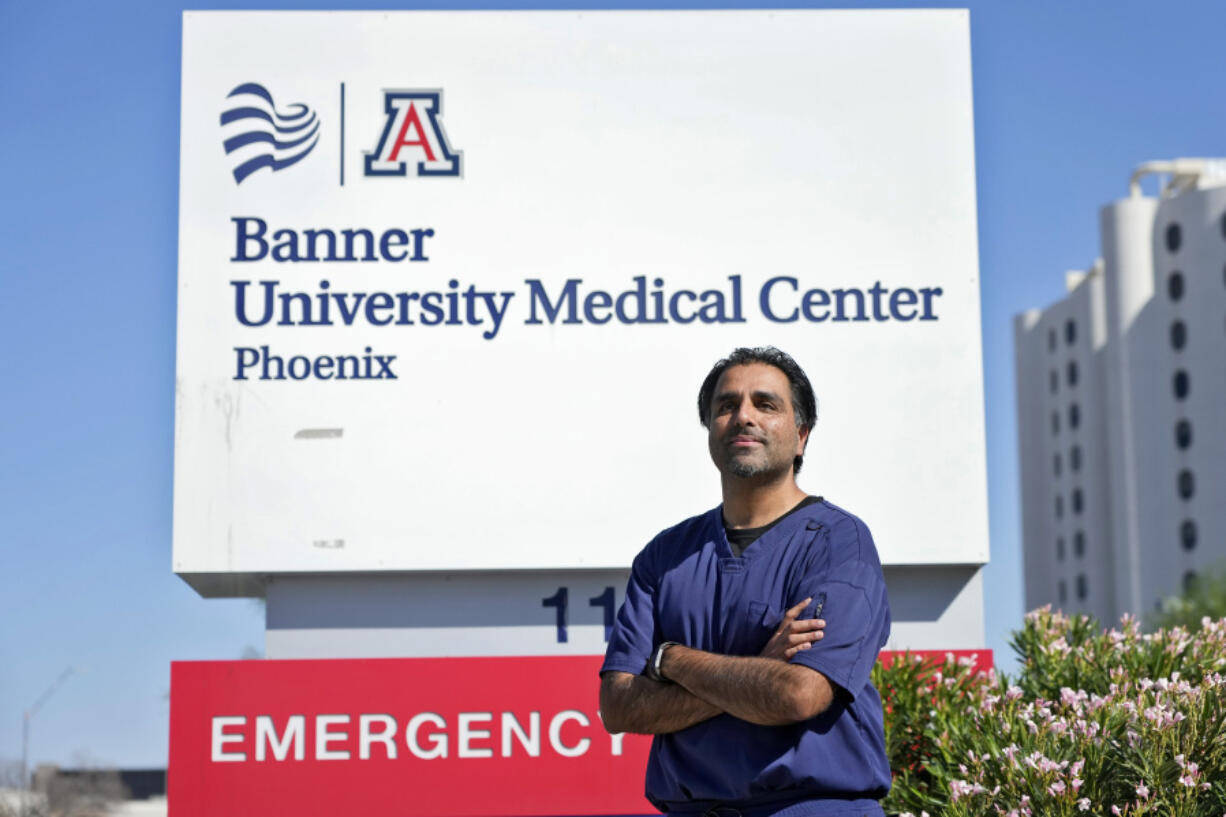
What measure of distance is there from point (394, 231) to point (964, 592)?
341cm

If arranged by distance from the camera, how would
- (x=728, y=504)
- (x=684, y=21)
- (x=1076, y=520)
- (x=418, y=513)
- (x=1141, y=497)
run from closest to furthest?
(x=728, y=504), (x=418, y=513), (x=684, y=21), (x=1141, y=497), (x=1076, y=520)

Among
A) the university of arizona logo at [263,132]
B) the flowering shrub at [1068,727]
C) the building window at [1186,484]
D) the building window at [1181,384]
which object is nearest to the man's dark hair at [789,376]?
the flowering shrub at [1068,727]

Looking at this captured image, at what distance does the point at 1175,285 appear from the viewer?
6119 cm

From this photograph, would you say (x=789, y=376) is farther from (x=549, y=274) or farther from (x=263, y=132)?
(x=263, y=132)

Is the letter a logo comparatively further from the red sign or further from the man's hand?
the man's hand

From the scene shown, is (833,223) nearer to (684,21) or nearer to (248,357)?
(684,21)

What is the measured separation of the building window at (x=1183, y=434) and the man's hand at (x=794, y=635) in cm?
6062

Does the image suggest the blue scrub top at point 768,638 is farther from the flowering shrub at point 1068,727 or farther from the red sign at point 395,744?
the red sign at point 395,744

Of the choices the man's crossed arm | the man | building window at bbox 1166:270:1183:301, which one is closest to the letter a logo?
the man

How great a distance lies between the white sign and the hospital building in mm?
54404

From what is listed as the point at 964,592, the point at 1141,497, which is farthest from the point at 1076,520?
the point at 964,592

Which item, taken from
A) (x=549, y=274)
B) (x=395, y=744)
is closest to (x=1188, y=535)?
(x=549, y=274)

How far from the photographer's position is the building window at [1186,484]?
195 feet

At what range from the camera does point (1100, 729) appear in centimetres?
524
